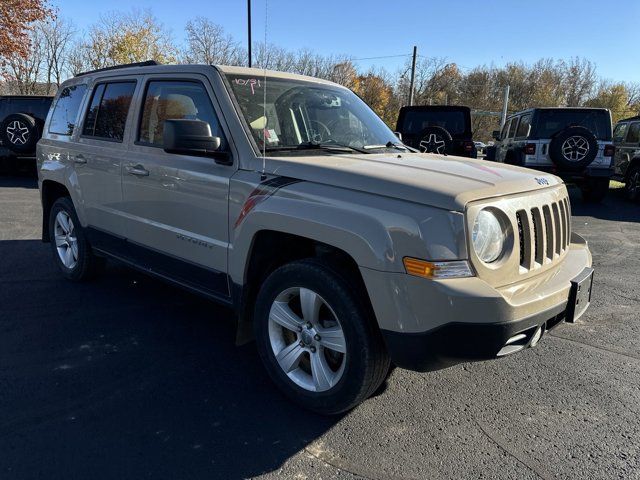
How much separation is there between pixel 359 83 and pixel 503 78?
30250 mm

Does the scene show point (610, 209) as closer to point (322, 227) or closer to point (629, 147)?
point (629, 147)

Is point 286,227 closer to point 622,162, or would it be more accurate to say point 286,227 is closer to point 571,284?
point 571,284

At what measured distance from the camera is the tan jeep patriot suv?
234 cm

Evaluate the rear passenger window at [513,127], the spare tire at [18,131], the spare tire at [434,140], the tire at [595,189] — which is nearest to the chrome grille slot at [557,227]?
the spare tire at [434,140]

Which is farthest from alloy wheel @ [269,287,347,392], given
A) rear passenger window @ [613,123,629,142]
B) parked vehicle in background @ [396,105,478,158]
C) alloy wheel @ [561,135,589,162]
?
rear passenger window @ [613,123,629,142]

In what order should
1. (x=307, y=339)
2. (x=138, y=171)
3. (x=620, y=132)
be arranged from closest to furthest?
(x=307, y=339)
(x=138, y=171)
(x=620, y=132)

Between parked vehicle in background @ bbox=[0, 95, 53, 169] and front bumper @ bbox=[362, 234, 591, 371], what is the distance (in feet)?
37.8

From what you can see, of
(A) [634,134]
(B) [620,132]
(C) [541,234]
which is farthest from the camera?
(B) [620,132]

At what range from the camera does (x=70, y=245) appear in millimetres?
5152

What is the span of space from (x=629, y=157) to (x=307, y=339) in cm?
1246

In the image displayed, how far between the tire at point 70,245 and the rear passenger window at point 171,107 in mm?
1560

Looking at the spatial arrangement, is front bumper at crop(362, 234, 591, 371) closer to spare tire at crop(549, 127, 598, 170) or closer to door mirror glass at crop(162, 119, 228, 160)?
door mirror glass at crop(162, 119, 228, 160)

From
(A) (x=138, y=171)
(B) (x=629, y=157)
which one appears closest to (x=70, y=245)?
(A) (x=138, y=171)

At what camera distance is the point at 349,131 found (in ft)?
12.4
